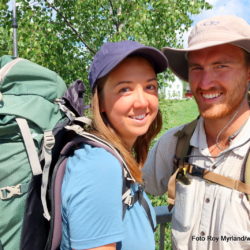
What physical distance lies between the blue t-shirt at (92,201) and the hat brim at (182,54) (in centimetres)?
113

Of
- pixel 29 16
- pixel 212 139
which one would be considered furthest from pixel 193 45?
pixel 29 16

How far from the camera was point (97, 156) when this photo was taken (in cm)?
143

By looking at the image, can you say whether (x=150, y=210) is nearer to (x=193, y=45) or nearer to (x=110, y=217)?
(x=110, y=217)

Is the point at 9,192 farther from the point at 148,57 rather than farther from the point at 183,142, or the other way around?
the point at 183,142

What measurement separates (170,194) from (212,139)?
50cm

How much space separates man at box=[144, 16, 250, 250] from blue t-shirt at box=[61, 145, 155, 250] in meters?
0.83

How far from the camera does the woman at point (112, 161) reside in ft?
4.42

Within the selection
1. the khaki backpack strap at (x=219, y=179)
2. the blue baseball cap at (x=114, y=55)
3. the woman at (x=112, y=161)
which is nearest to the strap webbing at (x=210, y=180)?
the khaki backpack strap at (x=219, y=179)

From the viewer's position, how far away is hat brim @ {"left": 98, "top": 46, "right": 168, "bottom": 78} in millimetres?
1653

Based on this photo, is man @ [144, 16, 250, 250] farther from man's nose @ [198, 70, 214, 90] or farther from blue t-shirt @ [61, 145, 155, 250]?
blue t-shirt @ [61, 145, 155, 250]

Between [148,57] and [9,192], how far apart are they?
102cm

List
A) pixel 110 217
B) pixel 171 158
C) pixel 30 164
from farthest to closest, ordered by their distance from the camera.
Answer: pixel 171 158
pixel 30 164
pixel 110 217

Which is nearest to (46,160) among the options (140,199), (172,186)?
(140,199)

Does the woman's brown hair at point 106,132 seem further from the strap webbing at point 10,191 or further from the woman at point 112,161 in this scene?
the strap webbing at point 10,191
